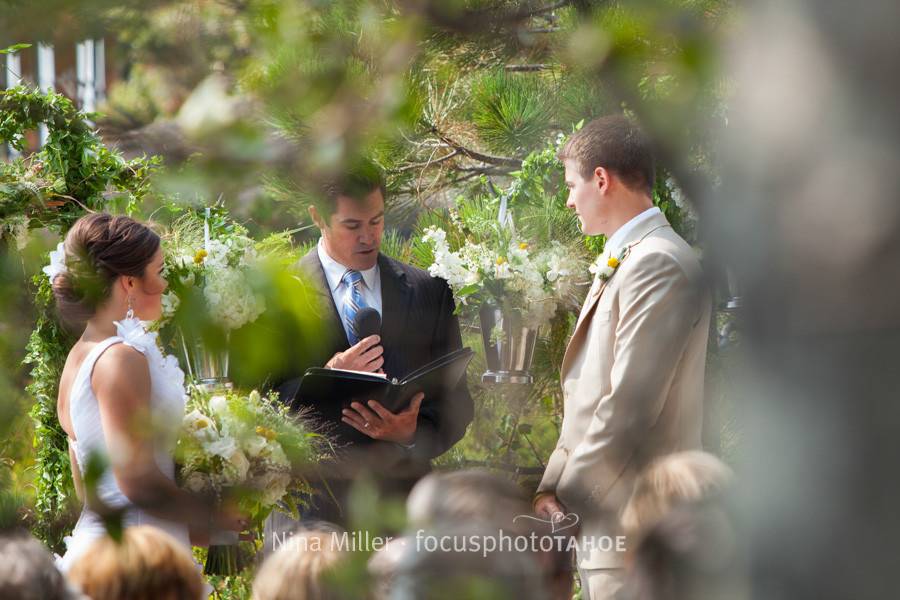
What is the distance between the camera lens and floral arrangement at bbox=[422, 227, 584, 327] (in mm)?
2340

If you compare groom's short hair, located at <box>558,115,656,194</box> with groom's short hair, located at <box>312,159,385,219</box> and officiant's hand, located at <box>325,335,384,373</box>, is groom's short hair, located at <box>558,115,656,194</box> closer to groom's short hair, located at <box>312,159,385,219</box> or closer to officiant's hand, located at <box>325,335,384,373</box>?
officiant's hand, located at <box>325,335,384,373</box>

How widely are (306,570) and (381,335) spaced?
115 centimetres

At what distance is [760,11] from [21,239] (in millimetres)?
1942

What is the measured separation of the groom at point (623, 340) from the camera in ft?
5.10

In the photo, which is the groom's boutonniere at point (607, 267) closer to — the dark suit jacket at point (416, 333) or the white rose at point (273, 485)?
the dark suit jacket at point (416, 333)

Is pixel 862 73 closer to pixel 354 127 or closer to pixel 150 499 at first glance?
pixel 354 127

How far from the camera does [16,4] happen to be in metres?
0.61

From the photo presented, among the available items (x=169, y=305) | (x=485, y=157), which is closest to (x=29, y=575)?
(x=169, y=305)

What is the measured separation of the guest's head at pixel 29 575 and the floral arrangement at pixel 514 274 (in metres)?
1.28

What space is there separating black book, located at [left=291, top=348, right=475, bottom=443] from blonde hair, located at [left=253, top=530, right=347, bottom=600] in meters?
0.57

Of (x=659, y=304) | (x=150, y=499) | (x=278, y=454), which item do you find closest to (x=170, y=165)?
(x=150, y=499)

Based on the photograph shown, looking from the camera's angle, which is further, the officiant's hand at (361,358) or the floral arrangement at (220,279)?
the officiant's hand at (361,358)

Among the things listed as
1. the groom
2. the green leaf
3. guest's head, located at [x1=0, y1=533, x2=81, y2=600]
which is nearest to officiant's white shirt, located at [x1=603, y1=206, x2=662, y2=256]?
the groom

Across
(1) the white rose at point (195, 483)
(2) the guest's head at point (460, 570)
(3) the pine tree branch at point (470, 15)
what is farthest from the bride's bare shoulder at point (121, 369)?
(3) the pine tree branch at point (470, 15)
